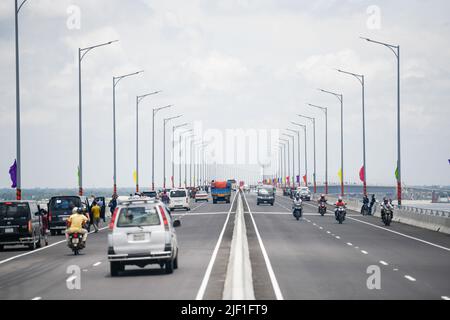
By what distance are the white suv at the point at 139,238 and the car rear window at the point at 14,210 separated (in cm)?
1376

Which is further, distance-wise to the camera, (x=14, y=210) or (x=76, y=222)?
(x=14, y=210)

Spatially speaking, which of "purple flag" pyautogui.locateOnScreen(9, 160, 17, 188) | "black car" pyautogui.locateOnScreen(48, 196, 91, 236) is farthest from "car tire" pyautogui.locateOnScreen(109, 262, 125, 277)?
"purple flag" pyautogui.locateOnScreen(9, 160, 17, 188)

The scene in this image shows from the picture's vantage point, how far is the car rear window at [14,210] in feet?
129

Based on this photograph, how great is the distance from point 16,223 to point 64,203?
12.9 meters

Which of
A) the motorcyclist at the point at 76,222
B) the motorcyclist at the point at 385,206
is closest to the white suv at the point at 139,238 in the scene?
the motorcyclist at the point at 76,222

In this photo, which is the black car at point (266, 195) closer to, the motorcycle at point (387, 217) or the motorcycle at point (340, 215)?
the motorcycle at point (340, 215)

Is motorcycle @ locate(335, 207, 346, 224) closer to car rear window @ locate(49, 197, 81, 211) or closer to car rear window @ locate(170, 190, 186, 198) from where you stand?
car rear window @ locate(49, 197, 81, 211)

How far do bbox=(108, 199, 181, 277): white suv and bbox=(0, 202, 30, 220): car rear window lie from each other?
13759 mm

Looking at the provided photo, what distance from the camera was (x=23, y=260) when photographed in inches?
1335

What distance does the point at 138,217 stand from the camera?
26.2 meters

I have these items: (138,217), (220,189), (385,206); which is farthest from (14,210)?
(220,189)

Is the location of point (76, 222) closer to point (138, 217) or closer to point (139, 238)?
point (138, 217)

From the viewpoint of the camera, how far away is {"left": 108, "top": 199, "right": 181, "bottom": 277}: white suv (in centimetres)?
2581
